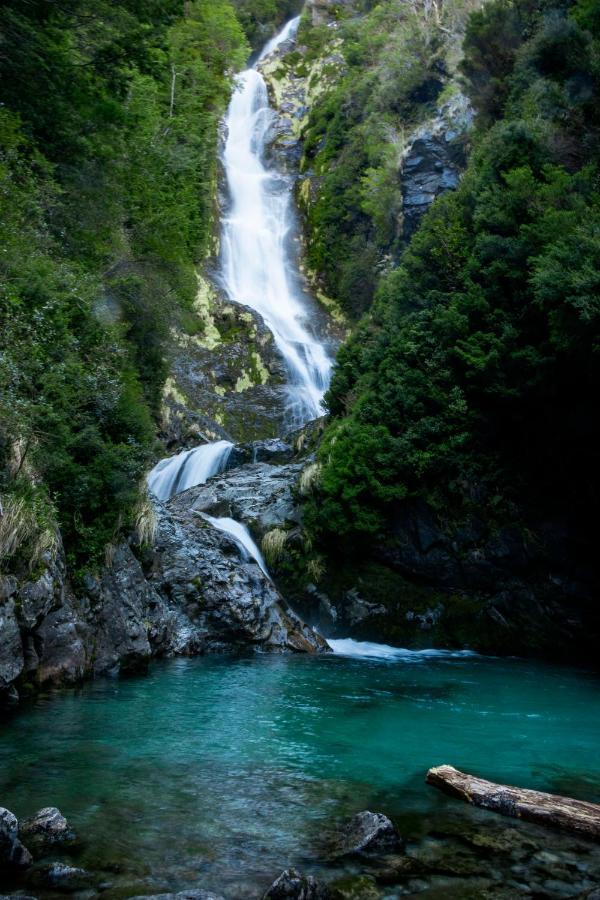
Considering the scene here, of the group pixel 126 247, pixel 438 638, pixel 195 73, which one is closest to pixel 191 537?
pixel 438 638

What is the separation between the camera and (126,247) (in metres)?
15.6

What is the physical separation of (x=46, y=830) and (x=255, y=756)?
273 centimetres

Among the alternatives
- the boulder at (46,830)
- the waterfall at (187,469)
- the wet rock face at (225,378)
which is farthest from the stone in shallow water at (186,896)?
the wet rock face at (225,378)

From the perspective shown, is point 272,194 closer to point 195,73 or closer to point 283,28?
point 195,73

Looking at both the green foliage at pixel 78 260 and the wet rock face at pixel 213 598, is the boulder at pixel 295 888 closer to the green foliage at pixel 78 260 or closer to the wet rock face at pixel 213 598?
the green foliage at pixel 78 260

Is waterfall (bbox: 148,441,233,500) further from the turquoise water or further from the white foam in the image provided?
the turquoise water

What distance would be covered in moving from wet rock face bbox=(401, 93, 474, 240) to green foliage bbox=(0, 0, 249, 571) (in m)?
12.8

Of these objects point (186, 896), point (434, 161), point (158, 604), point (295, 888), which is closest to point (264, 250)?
point (434, 161)

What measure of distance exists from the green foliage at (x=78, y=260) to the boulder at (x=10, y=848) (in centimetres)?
444

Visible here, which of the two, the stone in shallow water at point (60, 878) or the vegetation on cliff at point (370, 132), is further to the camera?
the vegetation on cliff at point (370, 132)

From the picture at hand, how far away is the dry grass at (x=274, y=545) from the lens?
16003 millimetres

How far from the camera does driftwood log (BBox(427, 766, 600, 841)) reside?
194 inches

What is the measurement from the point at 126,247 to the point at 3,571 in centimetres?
1000

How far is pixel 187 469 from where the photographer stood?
21766 millimetres
